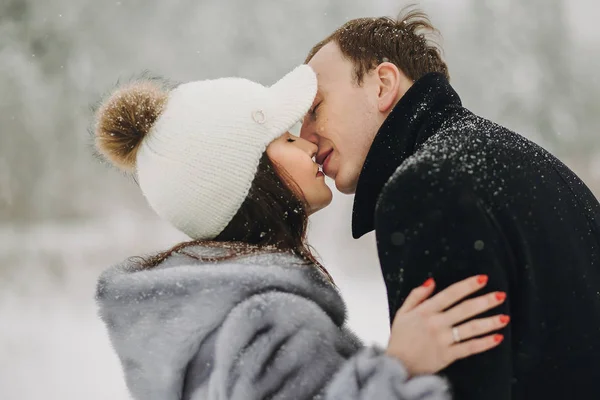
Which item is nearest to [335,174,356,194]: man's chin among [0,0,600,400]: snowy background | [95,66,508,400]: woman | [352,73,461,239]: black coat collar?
[95,66,508,400]: woman

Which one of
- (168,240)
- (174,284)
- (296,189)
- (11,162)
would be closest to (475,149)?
(296,189)

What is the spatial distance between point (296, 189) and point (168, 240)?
4.45 m

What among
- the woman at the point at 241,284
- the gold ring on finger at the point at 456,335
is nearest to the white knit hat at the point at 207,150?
the woman at the point at 241,284

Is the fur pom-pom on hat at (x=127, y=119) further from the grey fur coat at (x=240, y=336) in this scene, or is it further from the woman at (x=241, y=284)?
the grey fur coat at (x=240, y=336)

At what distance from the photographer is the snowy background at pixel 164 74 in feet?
19.2

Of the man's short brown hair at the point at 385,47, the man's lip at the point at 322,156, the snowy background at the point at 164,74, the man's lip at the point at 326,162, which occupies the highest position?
the snowy background at the point at 164,74

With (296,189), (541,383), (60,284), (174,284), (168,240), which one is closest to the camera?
(541,383)

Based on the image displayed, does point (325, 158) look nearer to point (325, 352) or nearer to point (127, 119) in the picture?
point (127, 119)

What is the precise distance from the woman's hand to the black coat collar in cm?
45

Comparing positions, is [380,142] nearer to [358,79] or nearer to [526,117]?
[358,79]

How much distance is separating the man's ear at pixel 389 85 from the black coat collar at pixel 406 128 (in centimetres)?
21

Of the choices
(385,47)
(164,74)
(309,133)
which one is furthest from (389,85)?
(164,74)

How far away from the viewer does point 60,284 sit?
5.66 metres

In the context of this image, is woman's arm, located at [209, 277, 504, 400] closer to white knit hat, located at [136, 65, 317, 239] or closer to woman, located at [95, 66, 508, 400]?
woman, located at [95, 66, 508, 400]
